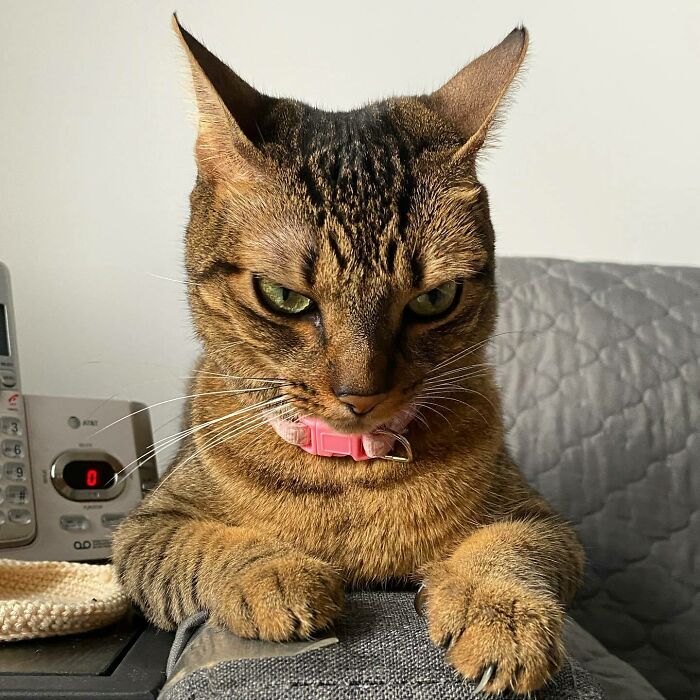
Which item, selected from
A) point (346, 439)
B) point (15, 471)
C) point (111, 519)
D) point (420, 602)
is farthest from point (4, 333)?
point (420, 602)

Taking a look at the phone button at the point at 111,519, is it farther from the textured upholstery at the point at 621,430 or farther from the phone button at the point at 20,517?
the textured upholstery at the point at 621,430

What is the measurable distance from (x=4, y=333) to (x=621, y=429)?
0.92m

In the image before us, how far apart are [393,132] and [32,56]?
32.4 inches

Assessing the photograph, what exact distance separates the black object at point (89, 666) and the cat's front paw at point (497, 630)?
0.67 ft

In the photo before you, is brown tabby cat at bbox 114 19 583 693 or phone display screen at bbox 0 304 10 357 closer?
brown tabby cat at bbox 114 19 583 693

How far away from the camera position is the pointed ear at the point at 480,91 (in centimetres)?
66

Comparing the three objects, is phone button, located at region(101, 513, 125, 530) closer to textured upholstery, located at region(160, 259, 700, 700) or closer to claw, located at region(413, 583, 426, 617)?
claw, located at region(413, 583, 426, 617)

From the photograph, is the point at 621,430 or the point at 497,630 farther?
the point at 621,430

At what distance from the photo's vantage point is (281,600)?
493mm

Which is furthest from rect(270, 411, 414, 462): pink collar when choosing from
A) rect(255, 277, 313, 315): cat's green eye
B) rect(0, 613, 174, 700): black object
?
rect(0, 613, 174, 700): black object

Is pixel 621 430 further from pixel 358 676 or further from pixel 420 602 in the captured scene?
pixel 358 676

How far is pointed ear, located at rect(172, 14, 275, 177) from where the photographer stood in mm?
602

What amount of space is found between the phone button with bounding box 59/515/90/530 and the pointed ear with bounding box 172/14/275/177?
0.49 metres

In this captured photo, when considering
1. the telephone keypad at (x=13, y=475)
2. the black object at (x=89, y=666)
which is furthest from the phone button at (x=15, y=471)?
the black object at (x=89, y=666)
